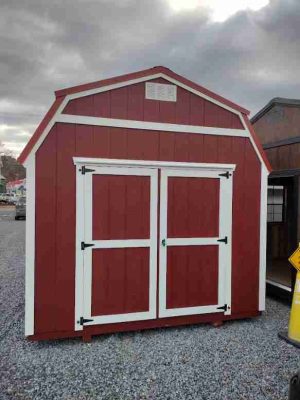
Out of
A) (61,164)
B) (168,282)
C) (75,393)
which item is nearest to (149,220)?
(168,282)

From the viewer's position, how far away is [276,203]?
284 inches

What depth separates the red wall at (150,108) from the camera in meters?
3.61

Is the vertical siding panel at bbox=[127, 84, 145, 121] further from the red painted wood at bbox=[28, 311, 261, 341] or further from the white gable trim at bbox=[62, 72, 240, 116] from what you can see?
the red painted wood at bbox=[28, 311, 261, 341]

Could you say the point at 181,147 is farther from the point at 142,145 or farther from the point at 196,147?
the point at 142,145

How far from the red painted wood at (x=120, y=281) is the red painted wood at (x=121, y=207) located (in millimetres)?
207

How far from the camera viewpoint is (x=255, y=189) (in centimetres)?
425

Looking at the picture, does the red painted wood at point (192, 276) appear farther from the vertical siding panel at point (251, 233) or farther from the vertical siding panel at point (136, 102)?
the vertical siding panel at point (136, 102)

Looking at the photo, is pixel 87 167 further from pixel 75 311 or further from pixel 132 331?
pixel 132 331

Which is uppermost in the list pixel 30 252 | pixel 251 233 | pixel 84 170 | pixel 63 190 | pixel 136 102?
pixel 136 102

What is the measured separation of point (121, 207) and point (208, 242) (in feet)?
3.87

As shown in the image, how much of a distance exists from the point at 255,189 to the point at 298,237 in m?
1.18

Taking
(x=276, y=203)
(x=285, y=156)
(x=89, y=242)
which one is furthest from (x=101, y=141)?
(x=276, y=203)

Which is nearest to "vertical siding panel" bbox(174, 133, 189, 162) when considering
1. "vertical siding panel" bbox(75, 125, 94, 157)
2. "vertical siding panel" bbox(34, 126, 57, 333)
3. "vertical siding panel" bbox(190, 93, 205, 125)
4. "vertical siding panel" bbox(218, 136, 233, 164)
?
"vertical siding panel" bbox(190, 93, 205, 125)

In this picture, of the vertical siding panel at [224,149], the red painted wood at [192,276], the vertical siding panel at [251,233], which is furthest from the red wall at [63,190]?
the red painted wood at [192,276]
